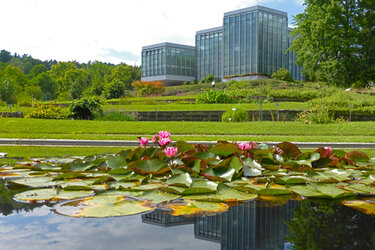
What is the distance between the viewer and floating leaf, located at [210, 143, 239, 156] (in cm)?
282

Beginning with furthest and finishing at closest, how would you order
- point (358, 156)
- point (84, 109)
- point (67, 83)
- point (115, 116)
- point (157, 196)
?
point (67, 83) → point (115, 116) → point (84, 109) → point (358, 156) → point (157, 196)

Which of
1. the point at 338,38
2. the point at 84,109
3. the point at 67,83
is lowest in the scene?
the point at 84,109

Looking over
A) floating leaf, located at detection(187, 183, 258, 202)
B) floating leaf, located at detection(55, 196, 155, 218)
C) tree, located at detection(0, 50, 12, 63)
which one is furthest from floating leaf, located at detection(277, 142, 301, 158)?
tree, located at detection(0, 50, 12, 63)

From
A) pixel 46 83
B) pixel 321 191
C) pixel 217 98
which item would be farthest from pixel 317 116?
pixel 46 83

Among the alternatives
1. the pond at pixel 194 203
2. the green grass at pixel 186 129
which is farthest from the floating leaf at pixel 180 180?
the green grass at pixel 186 129

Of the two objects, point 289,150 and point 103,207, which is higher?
point 289,150

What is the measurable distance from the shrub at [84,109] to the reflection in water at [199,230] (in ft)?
40.1

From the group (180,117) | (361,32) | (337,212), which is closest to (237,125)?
(180,117)

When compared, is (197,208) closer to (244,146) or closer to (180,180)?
(180,180)

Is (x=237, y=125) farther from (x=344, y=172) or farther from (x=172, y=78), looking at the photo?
(x=172, y=78)

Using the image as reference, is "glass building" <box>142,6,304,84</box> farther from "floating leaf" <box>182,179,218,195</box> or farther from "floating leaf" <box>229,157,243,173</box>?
"floating leaf" <box>182,179,218,195</box>

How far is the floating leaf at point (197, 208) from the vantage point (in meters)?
1.63

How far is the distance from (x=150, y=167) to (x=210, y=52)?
51.2 meters

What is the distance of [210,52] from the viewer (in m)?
52.1
